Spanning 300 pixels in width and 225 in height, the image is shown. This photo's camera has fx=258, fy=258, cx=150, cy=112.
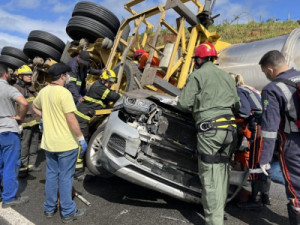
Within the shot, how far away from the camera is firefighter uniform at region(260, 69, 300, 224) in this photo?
2.31 m

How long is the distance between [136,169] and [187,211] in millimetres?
837

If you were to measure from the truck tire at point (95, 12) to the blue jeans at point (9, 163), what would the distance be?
425cm

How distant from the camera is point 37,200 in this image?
3240mm

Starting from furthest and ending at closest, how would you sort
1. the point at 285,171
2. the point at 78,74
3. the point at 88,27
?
the point at 88,27
the point at 78,74
the point at 285,171

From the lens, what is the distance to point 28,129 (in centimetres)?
431

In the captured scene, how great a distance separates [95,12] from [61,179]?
4.92m

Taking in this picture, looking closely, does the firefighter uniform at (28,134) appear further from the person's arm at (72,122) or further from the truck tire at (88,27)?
the truck tire at (88,27)

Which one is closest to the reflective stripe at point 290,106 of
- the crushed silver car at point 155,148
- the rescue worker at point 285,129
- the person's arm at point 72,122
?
the rescue worker at point 285,129

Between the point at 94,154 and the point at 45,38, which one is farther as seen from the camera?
the point at 45,38

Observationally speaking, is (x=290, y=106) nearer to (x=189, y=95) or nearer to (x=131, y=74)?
(x=189, y=95)

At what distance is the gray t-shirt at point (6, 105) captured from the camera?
311 cm

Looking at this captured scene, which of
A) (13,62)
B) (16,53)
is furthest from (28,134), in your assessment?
(16,53)

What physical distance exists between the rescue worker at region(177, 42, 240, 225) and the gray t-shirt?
2049 mm

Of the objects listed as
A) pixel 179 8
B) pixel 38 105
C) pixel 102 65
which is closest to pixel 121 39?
pixel 102 65
